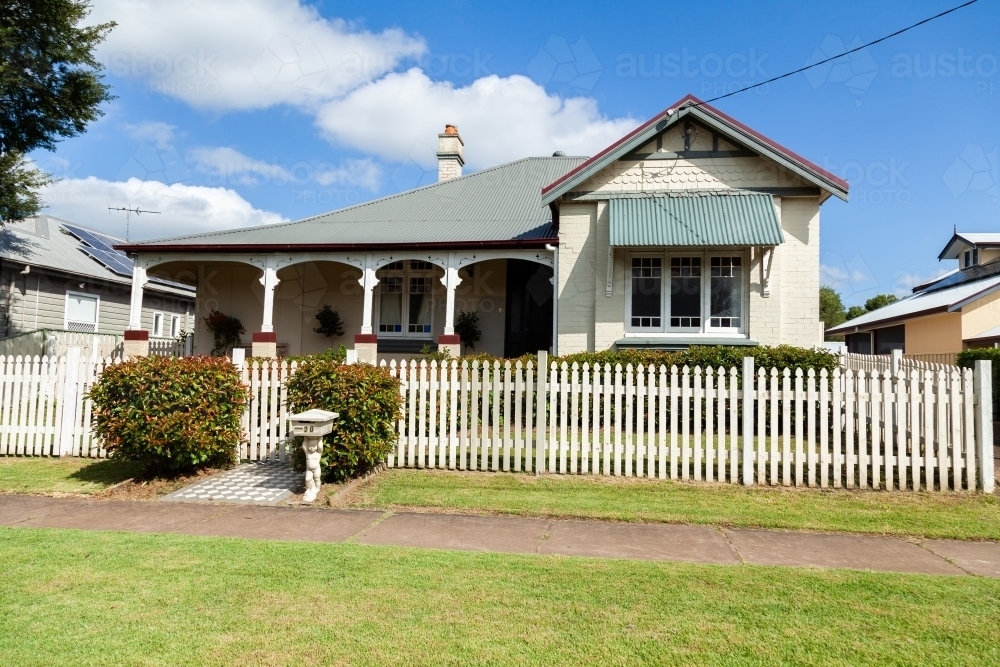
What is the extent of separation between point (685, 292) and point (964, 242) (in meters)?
23.1

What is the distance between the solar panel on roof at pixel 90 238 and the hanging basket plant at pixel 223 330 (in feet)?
33.1

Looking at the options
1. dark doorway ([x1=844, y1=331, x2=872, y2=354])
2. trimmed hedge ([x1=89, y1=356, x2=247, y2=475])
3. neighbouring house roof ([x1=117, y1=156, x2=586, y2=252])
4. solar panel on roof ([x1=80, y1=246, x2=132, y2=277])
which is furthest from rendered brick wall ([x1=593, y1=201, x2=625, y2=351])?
dark doorway ([x1=844, y1=331, x2=872, y2=354])

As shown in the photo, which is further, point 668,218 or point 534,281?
point 534,281

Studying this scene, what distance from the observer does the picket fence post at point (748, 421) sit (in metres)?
7.69

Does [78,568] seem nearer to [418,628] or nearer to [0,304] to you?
[418,628]

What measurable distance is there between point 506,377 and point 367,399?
6.04ft

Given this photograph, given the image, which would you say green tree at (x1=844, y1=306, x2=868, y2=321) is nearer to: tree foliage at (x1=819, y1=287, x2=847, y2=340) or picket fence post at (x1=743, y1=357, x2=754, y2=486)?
tree foliage at (x1=819, y1=287, x2=847, y2=340)

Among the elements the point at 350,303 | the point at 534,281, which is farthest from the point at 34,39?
the point at 534,281

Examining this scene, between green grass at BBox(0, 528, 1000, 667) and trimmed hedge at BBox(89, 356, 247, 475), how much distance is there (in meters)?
2.44

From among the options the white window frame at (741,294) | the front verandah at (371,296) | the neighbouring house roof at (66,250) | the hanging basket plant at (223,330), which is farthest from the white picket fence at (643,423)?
the neighbouring house roof at (66,250)

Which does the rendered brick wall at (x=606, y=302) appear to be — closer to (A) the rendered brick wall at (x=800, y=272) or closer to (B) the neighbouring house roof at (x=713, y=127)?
(B) the neighbouring house roof at (x=713, y=127)

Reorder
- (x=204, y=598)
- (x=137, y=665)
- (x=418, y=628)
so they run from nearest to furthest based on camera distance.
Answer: (x=137, y=665)
(x=418, y=628)
(x=204, y=598)

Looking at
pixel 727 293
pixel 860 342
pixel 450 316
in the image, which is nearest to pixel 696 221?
pixel 727 293

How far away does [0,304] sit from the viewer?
1927 centimetres
